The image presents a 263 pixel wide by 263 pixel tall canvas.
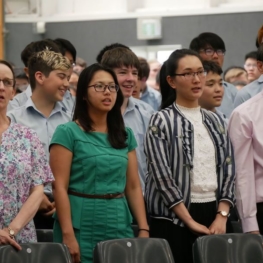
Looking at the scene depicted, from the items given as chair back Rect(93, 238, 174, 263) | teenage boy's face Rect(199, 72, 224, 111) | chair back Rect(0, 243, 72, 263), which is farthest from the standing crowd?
teenage boy's face Rect(199, 72, 224, 111)

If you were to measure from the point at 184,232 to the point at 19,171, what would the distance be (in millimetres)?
833

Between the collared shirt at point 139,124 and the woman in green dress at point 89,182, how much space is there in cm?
62

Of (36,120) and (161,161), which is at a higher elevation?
(36,120)

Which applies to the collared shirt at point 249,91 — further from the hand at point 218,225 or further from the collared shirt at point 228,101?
the hand at point 218,225

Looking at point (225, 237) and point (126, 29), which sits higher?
point (126, 29)

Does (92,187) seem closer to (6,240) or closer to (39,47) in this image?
(6,240)

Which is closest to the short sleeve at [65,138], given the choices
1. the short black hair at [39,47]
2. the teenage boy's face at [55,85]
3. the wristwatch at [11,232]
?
the wristwatch at [11,232]

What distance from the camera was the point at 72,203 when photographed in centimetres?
405

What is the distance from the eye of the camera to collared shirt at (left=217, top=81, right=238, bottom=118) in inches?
225

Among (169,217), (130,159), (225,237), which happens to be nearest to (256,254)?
(225,237)

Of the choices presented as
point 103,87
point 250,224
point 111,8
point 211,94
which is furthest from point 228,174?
point 111,8

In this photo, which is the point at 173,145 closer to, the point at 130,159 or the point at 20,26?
the point at 130,159

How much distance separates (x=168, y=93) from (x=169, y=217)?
2.29 feet

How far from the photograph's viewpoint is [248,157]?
4262 mm
